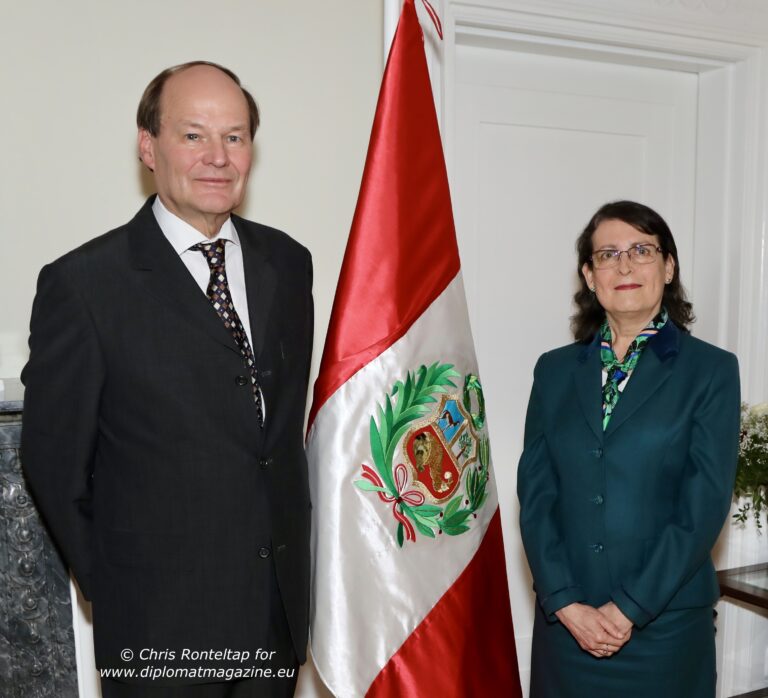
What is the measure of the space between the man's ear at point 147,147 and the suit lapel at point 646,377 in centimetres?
109

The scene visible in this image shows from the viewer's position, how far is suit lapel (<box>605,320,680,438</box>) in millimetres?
1776

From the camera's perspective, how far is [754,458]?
8.18 feet

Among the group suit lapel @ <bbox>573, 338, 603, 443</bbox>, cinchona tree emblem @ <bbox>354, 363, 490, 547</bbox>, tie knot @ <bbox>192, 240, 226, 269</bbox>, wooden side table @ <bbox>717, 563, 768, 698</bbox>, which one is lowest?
wooden side table @ <bbox>717, 563, 768, 698</bbox>

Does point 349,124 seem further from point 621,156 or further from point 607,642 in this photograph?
point 607,642

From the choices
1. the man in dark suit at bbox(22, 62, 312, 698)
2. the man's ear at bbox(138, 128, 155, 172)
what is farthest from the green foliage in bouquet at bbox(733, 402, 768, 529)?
the man's ear at bbox(138, 128, 155, 172)

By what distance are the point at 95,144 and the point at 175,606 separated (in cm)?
118

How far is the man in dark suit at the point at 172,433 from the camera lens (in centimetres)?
149

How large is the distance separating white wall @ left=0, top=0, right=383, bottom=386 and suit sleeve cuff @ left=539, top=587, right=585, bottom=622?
96cm

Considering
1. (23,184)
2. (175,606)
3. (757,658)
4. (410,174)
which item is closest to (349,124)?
(410,174)

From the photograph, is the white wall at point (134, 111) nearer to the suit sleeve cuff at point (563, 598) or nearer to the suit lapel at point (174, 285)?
the suit lapel at point (174, 285)

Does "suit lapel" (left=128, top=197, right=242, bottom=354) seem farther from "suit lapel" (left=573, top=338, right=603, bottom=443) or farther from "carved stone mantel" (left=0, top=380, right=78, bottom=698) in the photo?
"suit lapel" (left=573, top=338, right=603, bottom=443)

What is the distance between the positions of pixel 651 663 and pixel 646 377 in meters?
0.60

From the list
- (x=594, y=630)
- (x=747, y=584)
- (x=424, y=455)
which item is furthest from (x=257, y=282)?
(x=747, y=584)

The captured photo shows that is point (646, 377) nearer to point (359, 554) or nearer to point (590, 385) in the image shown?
point (590, 385)
